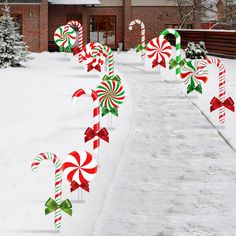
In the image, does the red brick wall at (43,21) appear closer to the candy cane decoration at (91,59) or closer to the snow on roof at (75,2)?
the snow on roof at (75,2)

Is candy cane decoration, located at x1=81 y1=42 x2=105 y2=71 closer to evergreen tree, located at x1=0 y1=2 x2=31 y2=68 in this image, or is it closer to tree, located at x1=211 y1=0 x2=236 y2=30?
evergreen tree, located at x1=0 y1=2 x2=31 y2=68

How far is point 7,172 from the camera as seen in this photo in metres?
8.99

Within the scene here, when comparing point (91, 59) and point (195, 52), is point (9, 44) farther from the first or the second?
point (195, 52)

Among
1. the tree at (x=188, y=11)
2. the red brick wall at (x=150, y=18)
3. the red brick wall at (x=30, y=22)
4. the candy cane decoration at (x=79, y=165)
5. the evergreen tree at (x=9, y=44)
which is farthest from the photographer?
the red brick wall at (x=150, y=18)

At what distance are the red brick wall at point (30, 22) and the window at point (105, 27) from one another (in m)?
5.82

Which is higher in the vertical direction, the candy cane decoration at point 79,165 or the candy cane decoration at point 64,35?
the candy cane decoration at point 64,35

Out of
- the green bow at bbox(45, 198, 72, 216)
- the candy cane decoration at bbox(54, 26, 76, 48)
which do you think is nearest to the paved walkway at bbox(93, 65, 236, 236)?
the green bow at bbox(45, 198, 72, 216)

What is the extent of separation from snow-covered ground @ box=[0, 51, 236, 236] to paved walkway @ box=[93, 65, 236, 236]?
0.04 ft

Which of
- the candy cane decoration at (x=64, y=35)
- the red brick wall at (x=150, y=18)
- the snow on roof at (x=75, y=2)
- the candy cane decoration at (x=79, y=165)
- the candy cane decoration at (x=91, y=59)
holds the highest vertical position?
the snow on roof at (x=75, y=2)

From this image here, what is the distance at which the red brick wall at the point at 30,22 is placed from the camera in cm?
4012

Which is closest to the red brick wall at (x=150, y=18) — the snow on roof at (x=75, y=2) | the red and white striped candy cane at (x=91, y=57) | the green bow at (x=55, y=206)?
the snow on roof at (x=75, y=2)

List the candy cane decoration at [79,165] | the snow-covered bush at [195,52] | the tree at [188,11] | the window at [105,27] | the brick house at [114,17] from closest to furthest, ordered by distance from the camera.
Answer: the candy cane decoration at [79,165] < the snow-covered bush at [195,52] < the tree at [188,11] < the brick house at [114,17] < the window at [105,27]

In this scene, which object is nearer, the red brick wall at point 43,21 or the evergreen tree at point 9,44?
Result: the evergreen tree at point 9,44

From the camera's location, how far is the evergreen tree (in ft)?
86.0
